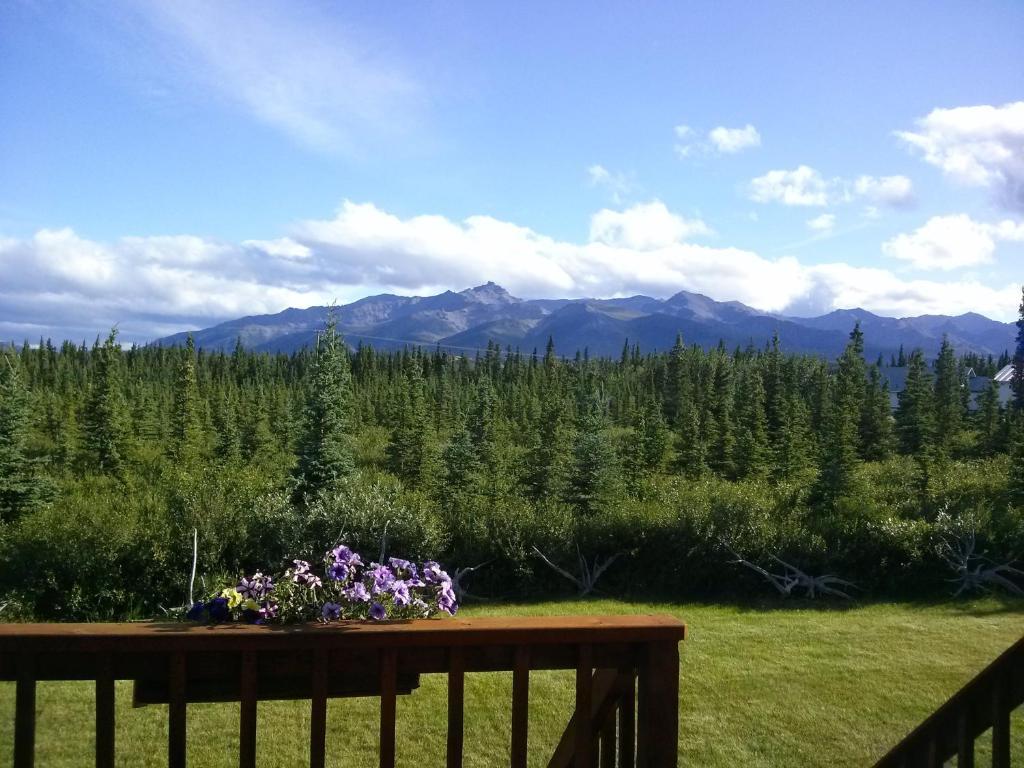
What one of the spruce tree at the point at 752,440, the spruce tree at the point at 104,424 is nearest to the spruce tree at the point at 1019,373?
the spruce tree at the point at 752,440

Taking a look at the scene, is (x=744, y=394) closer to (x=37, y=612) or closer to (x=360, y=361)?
(x=37, y=612)

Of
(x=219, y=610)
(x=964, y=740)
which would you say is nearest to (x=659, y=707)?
(x=964, y=740)

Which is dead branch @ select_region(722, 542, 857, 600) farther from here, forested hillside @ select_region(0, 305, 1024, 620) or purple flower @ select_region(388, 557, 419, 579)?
purple flower @ select_region(388, 557, 419, 579)

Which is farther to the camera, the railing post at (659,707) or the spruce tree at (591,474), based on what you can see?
the spruce tree at (591,474)

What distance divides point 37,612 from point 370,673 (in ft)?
43.5

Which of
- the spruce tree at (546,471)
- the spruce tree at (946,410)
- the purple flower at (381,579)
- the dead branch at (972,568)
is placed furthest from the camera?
the spruce tree at (946,410)

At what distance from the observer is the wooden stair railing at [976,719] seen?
6.26 ft

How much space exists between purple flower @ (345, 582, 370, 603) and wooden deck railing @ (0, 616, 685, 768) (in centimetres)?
13

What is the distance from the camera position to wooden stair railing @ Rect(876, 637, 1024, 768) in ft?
6.26

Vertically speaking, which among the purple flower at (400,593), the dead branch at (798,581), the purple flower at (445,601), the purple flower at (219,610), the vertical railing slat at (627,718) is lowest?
the dead branch at (798,581)

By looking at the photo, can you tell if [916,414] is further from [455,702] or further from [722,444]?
[455,702]

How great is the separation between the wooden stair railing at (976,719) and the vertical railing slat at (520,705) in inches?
47.2

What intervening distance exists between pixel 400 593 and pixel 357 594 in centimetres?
14

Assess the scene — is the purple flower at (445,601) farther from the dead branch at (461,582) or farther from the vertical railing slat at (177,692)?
the dead branch at (461,582)
